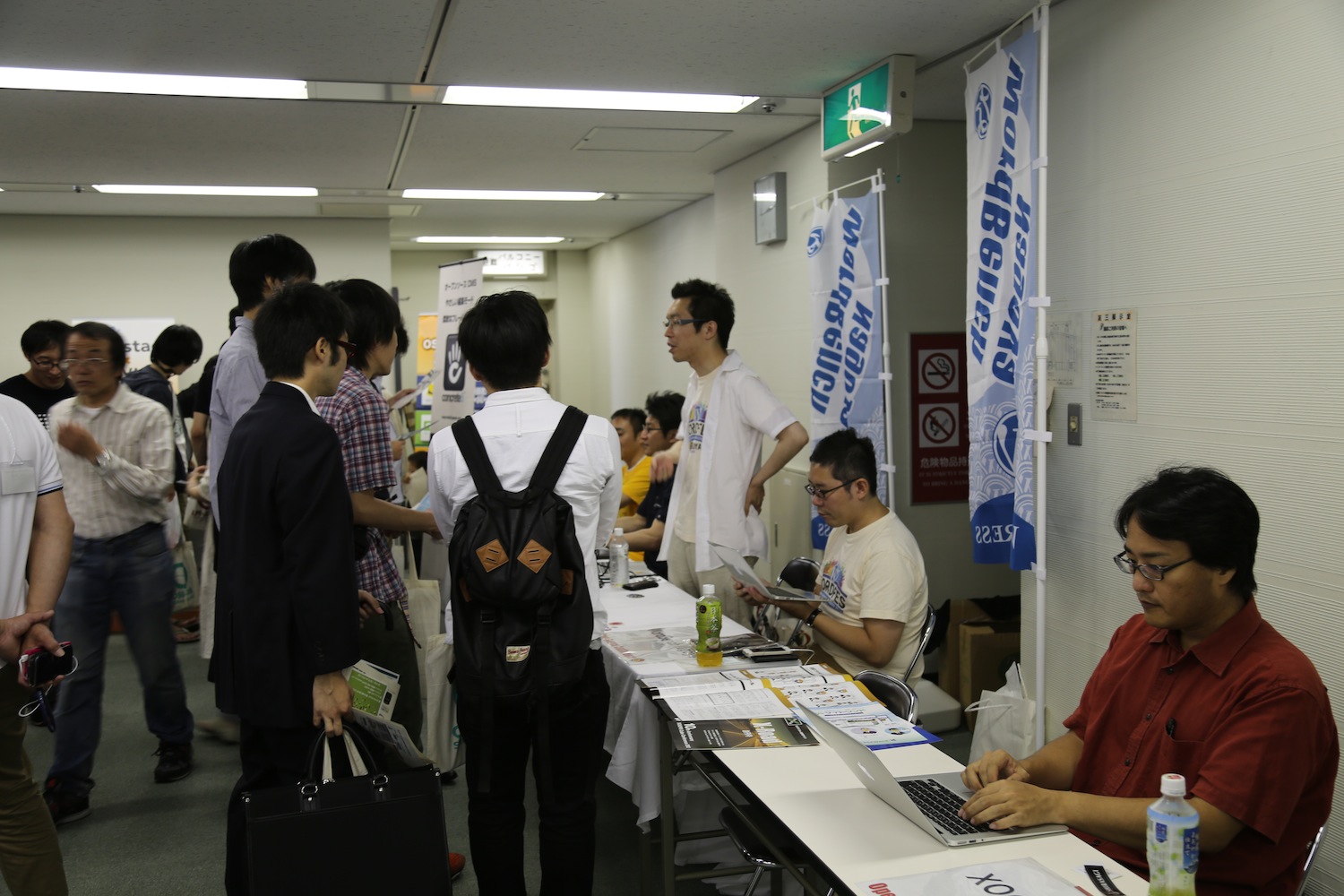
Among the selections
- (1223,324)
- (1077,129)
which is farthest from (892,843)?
(1077,129)

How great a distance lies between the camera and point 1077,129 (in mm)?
3455

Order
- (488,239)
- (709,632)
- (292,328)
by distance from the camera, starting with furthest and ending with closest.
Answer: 1. (488,239)
2. (709,632)
3. (292,328)

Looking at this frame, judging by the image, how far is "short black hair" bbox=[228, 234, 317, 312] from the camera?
310 centimetres

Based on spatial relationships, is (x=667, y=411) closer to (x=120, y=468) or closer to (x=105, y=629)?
(x=120, y=468)

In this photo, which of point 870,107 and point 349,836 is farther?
point 870,107

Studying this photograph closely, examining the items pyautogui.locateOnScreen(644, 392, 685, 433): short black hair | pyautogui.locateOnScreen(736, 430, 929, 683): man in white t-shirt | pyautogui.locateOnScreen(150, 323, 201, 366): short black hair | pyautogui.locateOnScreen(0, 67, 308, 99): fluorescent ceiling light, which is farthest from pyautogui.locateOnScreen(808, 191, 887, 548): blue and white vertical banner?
pyautogui.locateOnScreen(150, 323, 201, 366): short black hair

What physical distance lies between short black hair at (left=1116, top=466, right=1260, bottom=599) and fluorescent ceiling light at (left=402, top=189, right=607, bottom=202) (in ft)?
19.4

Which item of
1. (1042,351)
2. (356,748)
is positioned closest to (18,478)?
(356,748)

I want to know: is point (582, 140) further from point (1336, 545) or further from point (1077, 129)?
point (1336, 545)

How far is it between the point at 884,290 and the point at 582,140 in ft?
6.51

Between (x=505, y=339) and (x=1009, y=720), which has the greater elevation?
(x=505, y=339)

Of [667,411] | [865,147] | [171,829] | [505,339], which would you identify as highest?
[865,147]

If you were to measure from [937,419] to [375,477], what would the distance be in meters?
3.24

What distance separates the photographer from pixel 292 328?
90.1 inches
